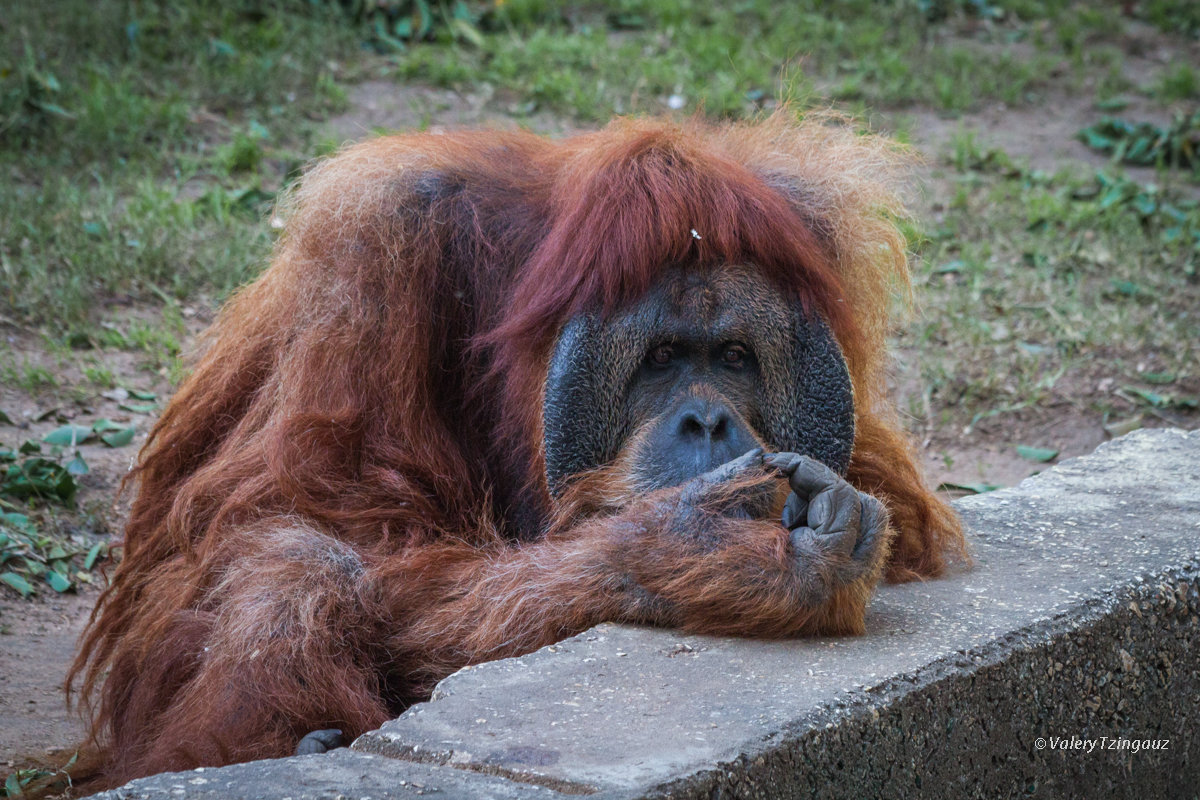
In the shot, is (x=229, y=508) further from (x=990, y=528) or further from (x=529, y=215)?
(x=990, y=528)

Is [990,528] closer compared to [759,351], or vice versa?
[759,351]

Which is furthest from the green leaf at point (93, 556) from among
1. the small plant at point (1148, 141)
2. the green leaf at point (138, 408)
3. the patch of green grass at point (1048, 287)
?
the small plant at point (1148, 141)

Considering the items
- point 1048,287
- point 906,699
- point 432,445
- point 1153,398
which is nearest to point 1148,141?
point 1048,287

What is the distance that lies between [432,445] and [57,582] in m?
1.51

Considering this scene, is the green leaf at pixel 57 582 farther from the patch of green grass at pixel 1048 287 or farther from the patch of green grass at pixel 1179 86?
the patch of green grass at pixel 1179 86

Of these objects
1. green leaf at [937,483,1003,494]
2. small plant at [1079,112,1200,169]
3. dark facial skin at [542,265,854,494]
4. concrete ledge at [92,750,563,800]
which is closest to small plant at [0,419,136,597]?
dark facial skin at [542,265,854,494]

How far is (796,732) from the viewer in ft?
6.76

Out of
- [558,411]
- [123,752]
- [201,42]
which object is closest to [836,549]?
[558,411]

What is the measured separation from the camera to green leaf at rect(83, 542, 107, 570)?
392 centimetres

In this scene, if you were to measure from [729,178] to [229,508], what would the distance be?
125cm

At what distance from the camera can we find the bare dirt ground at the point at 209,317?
3.42m

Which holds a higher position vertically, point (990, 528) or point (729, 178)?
point (729, 178)

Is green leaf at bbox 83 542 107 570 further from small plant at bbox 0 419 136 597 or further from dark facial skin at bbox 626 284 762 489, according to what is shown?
dark facial skin at bbox 626 284 762 489

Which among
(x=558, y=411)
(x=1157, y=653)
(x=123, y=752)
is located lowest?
(x=123, y=752)
